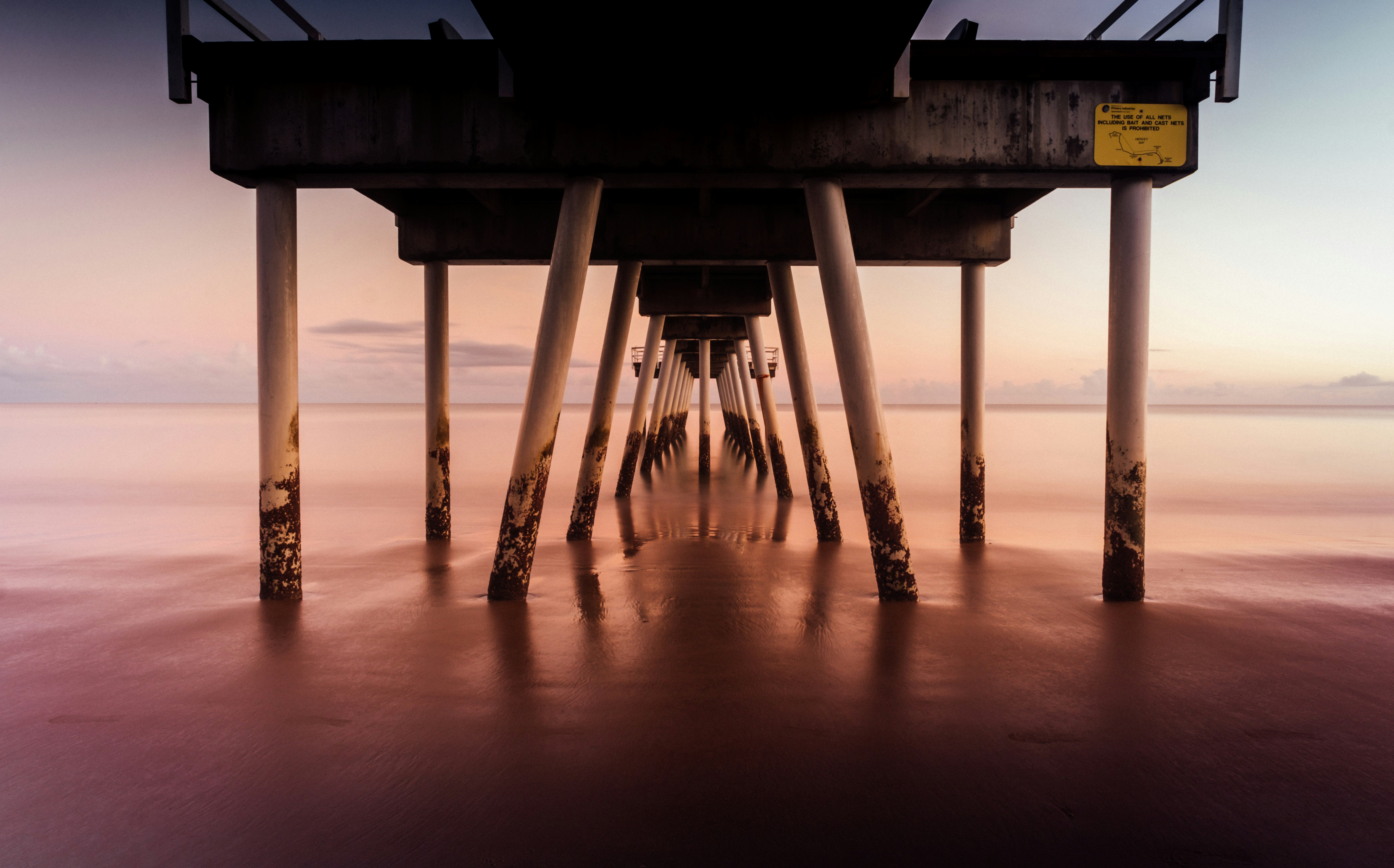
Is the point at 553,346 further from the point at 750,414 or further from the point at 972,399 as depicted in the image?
the point at 750,414

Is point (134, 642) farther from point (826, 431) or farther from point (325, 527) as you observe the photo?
point (826, 431)

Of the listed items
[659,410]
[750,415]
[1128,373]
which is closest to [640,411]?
[659,410]

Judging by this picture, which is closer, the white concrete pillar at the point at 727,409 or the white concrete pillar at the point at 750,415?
the white concrete pillar at the point at 750,415

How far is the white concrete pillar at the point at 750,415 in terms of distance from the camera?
1759cm

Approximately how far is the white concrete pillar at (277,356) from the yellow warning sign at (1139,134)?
6.02m

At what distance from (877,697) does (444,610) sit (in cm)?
331

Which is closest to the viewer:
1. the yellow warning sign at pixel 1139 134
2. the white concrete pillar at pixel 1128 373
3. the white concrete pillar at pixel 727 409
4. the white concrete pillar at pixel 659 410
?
the yellow warning sign at pixel 1139 134

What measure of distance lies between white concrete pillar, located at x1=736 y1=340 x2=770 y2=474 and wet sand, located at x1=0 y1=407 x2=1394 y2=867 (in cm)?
922

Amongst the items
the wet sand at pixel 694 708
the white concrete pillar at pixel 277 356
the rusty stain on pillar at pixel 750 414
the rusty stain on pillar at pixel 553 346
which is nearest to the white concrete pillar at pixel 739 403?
the rusty stain on pillar at pixel 750 414

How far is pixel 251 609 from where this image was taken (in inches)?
206

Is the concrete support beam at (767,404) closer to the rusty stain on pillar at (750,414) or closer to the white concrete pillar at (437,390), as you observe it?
the rusty stain on pillar at (750,414)

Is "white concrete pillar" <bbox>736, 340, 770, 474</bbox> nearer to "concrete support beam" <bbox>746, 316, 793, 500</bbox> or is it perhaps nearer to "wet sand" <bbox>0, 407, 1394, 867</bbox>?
"concrete support beam" <bbox>746, 316, 793, 500</bbox>

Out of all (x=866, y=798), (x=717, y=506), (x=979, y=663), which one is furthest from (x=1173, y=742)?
(x=717, y=506)

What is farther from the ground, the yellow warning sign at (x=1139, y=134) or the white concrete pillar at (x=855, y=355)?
the yellow warning sign at (x=1139, y=134)
